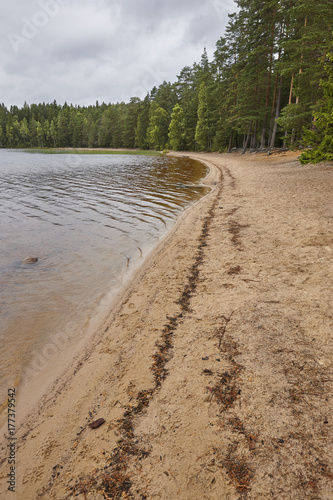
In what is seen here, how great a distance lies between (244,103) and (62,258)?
3496 cm

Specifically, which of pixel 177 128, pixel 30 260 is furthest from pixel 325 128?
pixel 177 128

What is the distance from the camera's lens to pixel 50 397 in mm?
2920

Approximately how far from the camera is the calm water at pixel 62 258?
12.9ft

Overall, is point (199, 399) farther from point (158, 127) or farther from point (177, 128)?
point (158, 127)

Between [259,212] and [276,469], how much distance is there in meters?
7.96

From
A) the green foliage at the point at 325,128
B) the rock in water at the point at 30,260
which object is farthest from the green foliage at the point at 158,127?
the rock in water at the point at 30,260

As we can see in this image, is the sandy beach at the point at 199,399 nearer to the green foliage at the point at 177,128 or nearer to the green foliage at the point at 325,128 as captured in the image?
the green foliage at the point at 325,128

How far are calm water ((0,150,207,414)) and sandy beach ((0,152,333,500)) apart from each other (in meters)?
0.69

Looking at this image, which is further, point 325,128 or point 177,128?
point 177,128

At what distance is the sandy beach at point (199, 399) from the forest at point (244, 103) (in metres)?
13.8

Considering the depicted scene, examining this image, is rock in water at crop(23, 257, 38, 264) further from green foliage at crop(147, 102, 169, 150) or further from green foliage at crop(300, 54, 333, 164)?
green foliage at crop(147, 102, 169, 150)

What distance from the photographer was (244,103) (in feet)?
107

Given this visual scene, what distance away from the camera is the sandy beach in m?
1.82

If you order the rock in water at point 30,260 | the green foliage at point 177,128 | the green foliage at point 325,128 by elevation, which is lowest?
the rock in water at point 30,260
